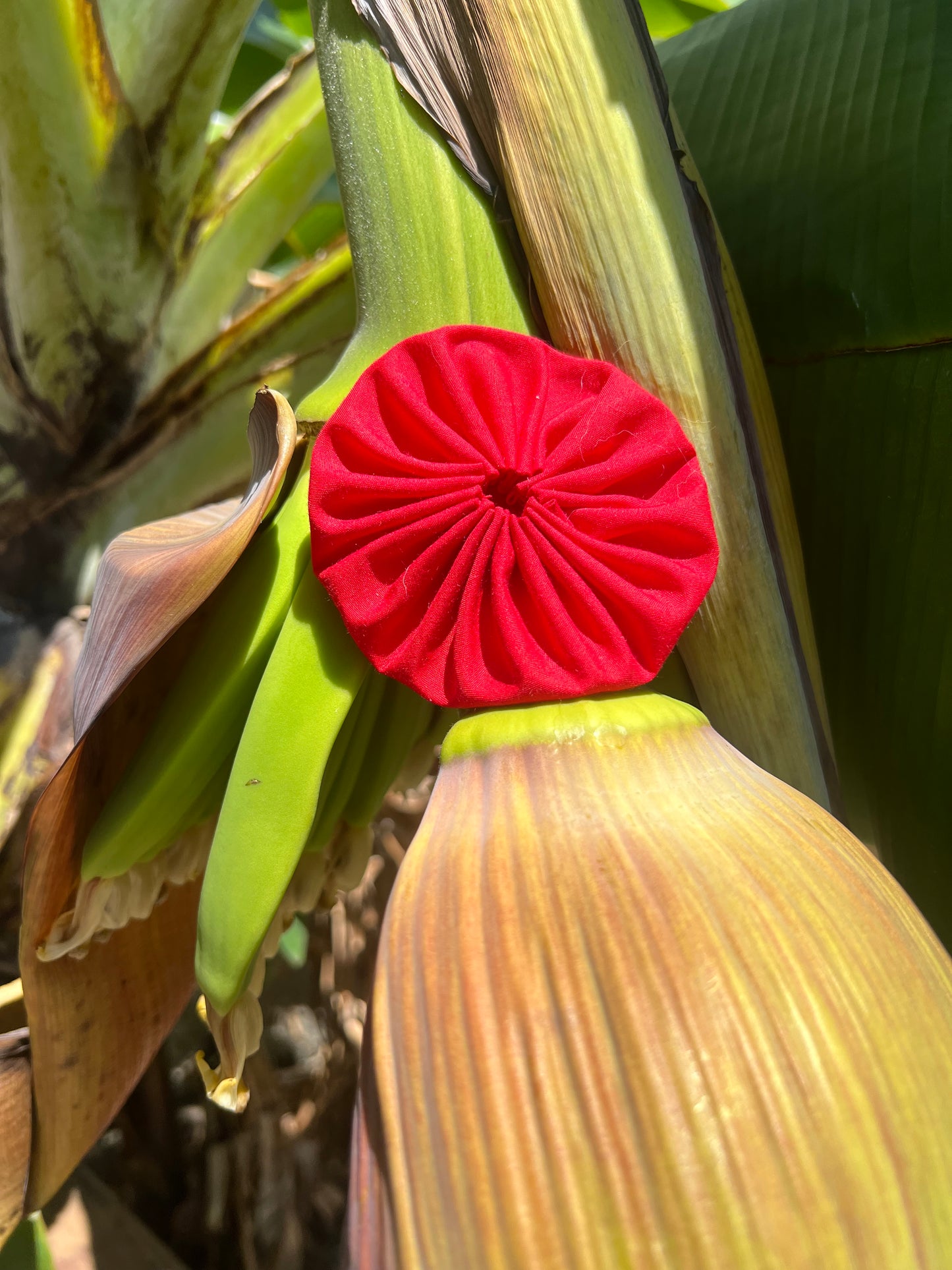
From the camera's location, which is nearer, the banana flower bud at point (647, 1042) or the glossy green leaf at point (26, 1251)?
the banana flower bud at point (647, 1042)

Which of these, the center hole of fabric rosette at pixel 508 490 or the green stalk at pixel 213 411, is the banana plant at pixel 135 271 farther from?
the center hole of fabric rosette at pixel 508 490

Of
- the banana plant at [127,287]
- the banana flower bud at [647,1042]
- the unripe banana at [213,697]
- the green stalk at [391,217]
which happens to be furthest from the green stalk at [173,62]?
the banana flower bud at [647,1042]

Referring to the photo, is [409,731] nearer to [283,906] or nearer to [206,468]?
[283,906]

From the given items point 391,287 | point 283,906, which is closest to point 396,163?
point 391,287

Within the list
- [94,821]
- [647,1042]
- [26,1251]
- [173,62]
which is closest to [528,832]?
[647,1042]

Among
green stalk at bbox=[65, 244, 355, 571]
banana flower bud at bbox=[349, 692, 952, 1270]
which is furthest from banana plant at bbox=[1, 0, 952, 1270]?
green stalk at bbox=[65, 244, 355, 571]

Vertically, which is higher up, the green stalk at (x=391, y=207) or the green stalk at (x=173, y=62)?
the green stalk at (x=173, y=62)

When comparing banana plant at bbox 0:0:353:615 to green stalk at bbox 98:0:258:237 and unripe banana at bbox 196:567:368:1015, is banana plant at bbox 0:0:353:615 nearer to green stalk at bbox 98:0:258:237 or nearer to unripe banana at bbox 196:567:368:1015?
green stalk at bbox 98:0:258:237
